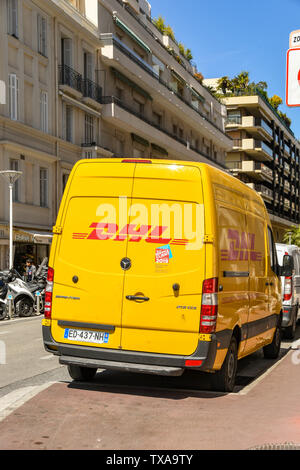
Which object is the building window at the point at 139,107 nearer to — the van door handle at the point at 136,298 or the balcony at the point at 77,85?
the balcony at the point at 77,85

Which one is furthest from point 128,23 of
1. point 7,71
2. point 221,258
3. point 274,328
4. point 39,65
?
point 221,258

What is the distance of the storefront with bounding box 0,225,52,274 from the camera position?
27062 mm

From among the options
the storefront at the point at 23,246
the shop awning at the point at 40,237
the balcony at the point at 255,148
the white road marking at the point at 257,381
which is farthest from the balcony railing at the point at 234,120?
the white road marking at the point at 257,381

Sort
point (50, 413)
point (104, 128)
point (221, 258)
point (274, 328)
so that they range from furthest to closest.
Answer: point (104, 128) → point (274, 328) → point (221, 258) → point (50, 413)

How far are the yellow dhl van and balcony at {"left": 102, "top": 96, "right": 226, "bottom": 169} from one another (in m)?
30.8

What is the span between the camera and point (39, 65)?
3134 cm

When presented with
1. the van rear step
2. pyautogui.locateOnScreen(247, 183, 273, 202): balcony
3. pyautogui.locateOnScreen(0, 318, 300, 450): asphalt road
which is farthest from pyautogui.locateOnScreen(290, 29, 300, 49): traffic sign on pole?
pyautogui.locateOnScreen(247, 183, 273, 202): balcony

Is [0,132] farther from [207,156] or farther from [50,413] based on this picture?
[207,156]

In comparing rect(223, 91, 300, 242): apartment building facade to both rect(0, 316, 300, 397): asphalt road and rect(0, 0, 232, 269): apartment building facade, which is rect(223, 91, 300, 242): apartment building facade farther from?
rect(0, 316, 300, 397): asphalt road

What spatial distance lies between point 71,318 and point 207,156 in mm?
52067

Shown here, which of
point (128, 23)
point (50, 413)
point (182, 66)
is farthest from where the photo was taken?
point (182, 66)

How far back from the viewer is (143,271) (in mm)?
7090

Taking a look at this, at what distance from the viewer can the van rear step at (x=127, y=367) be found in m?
6.86

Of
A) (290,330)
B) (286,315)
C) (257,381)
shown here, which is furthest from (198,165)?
(290,330)
